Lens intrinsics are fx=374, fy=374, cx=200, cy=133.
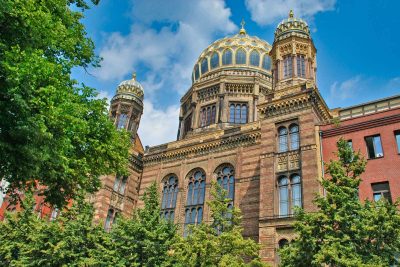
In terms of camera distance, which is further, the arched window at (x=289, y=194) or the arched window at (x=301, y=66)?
the arched window at (x=301, y=66)

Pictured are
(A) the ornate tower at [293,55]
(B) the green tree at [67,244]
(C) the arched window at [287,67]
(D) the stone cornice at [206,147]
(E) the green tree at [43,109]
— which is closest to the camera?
(E) the green tree at [43,109]

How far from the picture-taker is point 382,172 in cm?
2114

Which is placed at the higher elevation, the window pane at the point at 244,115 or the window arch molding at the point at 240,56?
the window arch molding at the point at 240,56

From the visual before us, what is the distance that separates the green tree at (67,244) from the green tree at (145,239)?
2.17 feet

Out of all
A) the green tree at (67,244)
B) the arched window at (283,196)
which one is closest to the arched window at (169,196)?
the green tree at (67,244)

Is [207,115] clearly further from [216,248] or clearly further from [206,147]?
[216,248]

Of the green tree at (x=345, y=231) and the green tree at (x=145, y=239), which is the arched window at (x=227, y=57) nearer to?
the green tree at (x=145, y=239)

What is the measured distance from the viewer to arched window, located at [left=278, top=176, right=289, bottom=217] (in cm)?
2239

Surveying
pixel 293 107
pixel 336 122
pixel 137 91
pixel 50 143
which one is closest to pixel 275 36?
pixel 293 107

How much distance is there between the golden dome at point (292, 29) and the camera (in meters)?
29.4

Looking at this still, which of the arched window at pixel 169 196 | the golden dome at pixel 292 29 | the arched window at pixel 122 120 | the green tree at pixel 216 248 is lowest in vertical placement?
the green tree at pixel 216 248

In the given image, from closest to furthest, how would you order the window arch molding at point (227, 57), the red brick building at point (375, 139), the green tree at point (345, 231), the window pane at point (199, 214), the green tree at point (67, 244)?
the green tree at point (345, 231) → the red brick building at point (375, 139) → the green tree at point (67, 244) → the window pane at point (199, 214) → the window arch molding at point (227, 57)

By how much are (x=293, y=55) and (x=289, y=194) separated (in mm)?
11305

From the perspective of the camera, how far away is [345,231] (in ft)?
47.8
